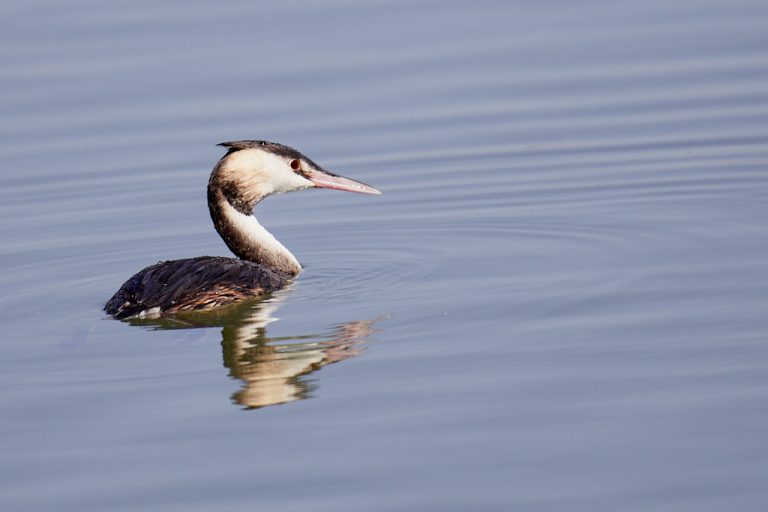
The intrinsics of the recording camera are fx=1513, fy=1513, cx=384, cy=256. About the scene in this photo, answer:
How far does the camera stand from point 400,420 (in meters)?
6.63

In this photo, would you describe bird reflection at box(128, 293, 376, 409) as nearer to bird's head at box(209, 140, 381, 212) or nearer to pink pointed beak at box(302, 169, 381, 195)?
bird's head at box(209, 140, 381, 212)

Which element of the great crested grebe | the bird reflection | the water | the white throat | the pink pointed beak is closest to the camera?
the water

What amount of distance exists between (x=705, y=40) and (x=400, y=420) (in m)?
10.6

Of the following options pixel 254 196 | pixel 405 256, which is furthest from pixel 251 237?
pixel 405 256

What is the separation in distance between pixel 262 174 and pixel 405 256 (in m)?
1.13

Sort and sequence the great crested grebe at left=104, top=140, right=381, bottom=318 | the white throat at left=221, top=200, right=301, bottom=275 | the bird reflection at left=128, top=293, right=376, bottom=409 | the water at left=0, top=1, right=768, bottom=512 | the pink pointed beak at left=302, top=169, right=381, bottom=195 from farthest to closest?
the pink pointed beak at left=302, top=169, right=381, bottom=195 → the white throat at left=221, top=200, right=301, bottom=275 → the great crested grebe at left=104, top=140, right=381, bottom=318 → the bird reflection at left=128, top=293, right=376, bottom=409 → the water at left=0, top=1, right=768, bottom=512

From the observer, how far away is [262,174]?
10289mm

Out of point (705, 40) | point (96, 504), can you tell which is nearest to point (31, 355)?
point (96, 504)

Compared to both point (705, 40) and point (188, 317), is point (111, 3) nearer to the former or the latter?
point (705, 40)

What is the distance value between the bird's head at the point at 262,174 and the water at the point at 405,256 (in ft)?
1.72

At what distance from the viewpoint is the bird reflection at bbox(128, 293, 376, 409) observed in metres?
7.26

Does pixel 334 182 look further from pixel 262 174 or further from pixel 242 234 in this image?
pixel 242 234

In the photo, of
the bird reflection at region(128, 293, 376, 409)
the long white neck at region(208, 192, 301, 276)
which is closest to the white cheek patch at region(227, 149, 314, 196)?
the long white neck at region(208, 192, 301, 276)

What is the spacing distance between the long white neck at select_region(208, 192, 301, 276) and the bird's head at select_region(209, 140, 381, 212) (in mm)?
61
